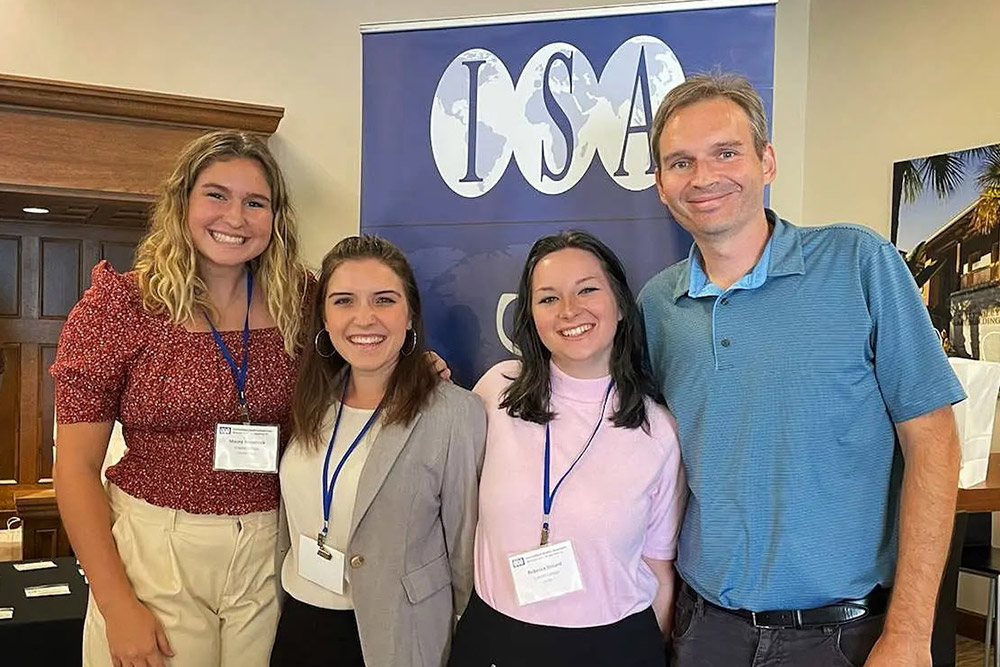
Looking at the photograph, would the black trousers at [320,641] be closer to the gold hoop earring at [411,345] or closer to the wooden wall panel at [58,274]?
the gold hoop earring at [411,345]

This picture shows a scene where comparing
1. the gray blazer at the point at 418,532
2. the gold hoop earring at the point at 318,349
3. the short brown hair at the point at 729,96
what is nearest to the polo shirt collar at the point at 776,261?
the short brown hair at the point at 729,96

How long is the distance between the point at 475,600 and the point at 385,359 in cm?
52

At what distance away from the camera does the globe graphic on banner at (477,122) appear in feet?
7.81

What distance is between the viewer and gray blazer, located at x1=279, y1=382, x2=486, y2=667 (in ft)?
5.56

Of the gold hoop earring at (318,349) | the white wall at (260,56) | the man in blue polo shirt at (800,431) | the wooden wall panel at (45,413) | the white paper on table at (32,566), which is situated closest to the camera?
the man in blue polo shirt at (800,431)

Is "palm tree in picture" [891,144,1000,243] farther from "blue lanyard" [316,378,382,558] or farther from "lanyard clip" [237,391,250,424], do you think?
"lanyard clip" [237,391,250,424]

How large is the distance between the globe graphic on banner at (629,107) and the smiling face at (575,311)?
637 millimetres

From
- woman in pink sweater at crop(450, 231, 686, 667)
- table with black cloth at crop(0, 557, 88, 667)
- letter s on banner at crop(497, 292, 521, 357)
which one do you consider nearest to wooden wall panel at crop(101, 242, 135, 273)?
table with black cloth at crop(0, 557, 88, 667)

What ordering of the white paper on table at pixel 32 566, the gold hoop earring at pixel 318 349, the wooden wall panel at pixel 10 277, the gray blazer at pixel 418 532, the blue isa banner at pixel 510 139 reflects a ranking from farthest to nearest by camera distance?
the wooden wall panel at pixel 10 277 → the white paper on table at pixel 32 566 → the blue isa banner at pixel 510 139 → the gold hoop earring at pixel 318 349 → the gray blazer at pixel 418 532

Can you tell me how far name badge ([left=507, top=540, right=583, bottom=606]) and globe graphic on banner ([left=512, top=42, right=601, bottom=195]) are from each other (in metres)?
1.11

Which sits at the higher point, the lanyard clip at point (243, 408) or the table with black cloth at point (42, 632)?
the lanyard clip at point (243, 408)

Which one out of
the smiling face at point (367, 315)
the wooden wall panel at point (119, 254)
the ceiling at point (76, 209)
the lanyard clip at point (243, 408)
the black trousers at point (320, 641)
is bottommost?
the black trousers at point (320, 641)

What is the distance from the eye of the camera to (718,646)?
1571 millimetres

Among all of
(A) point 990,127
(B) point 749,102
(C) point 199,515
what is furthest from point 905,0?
(C) point 199,515
